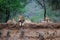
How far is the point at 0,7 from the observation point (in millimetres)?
4484

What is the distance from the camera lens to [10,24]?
2.66 metres

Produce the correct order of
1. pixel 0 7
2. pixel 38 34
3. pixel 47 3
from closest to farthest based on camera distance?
1. pixel 38 34
2. pixel 0 7
3. pixel 47 3

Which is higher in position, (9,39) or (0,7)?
(0,7)

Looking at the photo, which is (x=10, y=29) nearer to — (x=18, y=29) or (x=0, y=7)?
(x=18, y=29)

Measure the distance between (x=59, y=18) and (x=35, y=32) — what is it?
343cm

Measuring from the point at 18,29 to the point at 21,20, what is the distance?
160 mm

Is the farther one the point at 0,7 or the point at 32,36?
the point at 0,7

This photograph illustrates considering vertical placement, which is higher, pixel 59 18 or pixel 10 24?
pixel 10 24

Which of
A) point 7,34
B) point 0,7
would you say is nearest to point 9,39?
point 7,34

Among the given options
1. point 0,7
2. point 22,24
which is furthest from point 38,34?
point 0,7

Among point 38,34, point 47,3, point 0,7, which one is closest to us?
point 38,34

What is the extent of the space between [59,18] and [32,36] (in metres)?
3.47

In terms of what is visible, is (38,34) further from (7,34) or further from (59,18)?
(59,18)

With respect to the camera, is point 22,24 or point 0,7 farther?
point 0,7
